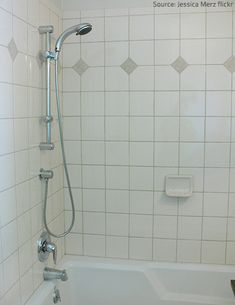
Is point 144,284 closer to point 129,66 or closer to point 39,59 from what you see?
point 129,66

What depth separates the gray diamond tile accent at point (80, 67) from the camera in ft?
7.43

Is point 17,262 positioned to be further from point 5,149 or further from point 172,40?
point 172,40

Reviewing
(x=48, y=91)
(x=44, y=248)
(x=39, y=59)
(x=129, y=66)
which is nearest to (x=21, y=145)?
(x=48, y=91)

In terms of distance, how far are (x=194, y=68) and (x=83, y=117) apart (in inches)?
31.1

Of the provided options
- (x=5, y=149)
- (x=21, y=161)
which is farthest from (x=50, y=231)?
(x=5, y=149)

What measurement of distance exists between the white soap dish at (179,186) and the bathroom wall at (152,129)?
42 millimetres

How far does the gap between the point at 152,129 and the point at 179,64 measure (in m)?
0.45

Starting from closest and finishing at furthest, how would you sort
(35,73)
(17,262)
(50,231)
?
1. (17,262)
2. (35,73)
3. (50,231)

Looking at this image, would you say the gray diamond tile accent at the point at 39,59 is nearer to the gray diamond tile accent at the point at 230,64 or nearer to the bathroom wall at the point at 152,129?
the bathroom wall at the point at 152,129

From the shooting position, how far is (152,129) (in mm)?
2240

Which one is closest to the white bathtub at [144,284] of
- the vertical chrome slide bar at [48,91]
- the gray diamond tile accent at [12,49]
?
the vertical chrome slide bar at [48,91]

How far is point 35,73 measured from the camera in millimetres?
1887

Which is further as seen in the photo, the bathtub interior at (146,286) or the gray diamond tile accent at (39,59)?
the bathtub interior at (146,286)

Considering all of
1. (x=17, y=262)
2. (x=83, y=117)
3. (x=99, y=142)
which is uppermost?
(x=83, y=117)
